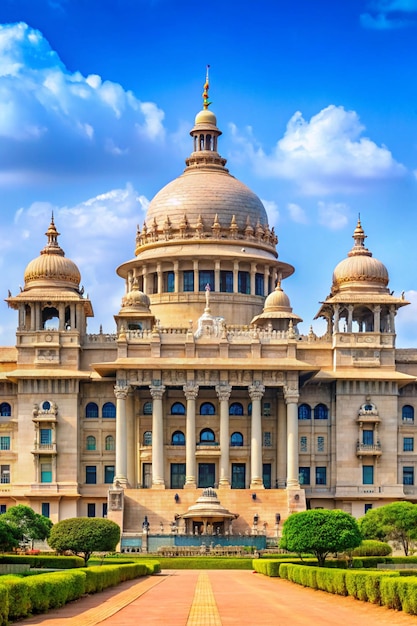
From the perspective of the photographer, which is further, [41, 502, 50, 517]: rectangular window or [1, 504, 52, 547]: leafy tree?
[41, 502, 50, 517]: rectangular window

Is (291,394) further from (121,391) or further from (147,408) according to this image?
(121,391)

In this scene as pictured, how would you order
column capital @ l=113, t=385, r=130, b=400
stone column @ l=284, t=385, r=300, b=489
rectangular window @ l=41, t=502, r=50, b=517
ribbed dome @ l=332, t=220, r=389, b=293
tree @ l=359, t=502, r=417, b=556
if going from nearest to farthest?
1. tree @ l=359, t=502, r=417, b=556
2. rectangular window @ l=41, t=502, r=50, b=517
3. stone column @ l=284, t=385, r=300, b=489
4. column capital @ l=113, t=385, r=130, b=400
5. ribbed dome @ l=332, t=220, r=389, b=293

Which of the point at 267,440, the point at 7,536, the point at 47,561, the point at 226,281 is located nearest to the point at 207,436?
the point at 267,440

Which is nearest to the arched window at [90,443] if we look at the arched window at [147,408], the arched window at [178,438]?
the arched window at [147,408]

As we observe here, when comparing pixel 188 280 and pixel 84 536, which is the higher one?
pixel 188 280

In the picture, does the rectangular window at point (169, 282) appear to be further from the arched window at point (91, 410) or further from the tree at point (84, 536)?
the tree at point (84, 536)

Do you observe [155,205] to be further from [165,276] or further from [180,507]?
[180,507]

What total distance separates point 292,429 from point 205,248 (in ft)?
68.2

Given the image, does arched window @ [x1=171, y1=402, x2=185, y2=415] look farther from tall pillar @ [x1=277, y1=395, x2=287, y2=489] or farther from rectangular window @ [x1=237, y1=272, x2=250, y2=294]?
rectangular window @ [x1=237, y1=272, x2=250, y2=294]

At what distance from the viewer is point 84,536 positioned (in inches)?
2891

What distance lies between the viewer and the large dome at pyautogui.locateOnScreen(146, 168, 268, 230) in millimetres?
115812

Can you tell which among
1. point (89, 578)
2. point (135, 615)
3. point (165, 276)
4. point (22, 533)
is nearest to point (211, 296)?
point (165, 276)

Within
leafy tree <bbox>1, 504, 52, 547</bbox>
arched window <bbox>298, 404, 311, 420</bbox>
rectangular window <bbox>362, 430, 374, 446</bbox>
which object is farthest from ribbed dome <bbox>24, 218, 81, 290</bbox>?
leafy tree <bbox>1, 504, 52, 547</bbox>

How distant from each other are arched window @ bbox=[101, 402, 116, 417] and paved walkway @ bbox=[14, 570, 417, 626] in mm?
43921
